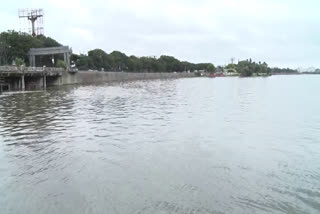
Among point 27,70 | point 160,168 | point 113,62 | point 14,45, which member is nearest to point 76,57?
point 113,62

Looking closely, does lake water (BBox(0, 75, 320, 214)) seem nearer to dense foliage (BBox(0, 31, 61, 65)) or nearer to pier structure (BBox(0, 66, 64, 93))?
pier structure (BBox(0, 66, 64, 93))

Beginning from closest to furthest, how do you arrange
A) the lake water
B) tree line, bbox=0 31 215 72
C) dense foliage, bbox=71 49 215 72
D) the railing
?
the lake water, the railing, tree line, bbox=0 31 215 72, dense foliage, bbox=71 49 215 72

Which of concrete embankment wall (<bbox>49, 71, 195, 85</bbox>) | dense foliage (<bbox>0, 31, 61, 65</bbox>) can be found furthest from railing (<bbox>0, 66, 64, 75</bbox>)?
dense foliage (<bbox>0, 31, 61, 65</bbox>)

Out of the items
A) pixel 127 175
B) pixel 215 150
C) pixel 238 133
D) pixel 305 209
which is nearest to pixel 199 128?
pixel 238 133

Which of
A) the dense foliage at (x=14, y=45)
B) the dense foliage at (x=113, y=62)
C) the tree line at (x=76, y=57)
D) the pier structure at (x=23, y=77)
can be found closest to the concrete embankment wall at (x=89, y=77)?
Answer: the pier structure at (x=23, y=77)

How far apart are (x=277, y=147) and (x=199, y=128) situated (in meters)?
4.97

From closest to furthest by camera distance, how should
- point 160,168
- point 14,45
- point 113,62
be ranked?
point 160,168 < point 14,45 < point 113,62

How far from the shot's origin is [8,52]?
90.8 meters

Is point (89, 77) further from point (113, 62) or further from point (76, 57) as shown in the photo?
point (113, 62)

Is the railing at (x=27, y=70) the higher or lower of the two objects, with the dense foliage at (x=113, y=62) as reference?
lower

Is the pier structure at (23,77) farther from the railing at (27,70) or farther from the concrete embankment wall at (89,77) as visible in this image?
the concrete embankment wall at (89,77)

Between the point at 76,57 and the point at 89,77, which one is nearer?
the point at 89,77

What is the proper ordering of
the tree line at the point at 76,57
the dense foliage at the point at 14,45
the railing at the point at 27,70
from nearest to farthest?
the railing at the point at 27,70
the dense foliage at the point at 14,45
the tree line at the point at 76,57

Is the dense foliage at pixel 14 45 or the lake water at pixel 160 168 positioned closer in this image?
the lake water at pixel 160 168
